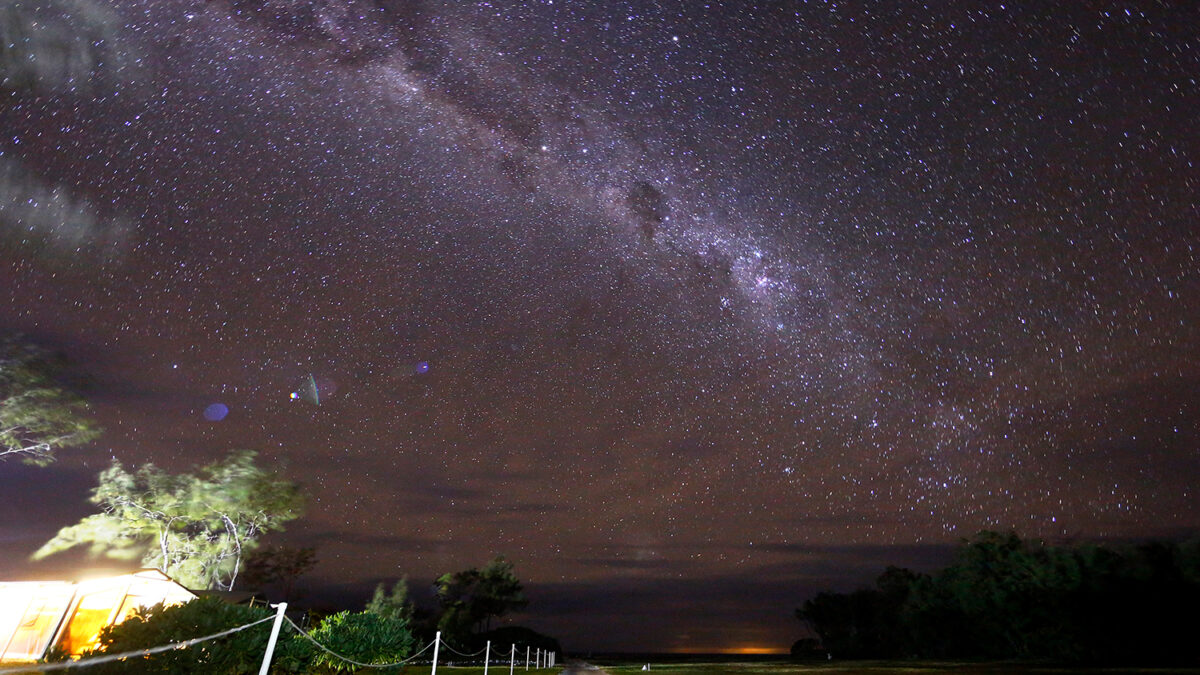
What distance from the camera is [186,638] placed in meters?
11.6

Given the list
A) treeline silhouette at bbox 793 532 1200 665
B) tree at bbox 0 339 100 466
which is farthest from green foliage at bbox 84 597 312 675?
treeline silhouette at bbox 793 532 1200 665

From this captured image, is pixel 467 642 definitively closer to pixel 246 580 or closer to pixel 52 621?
pixel 246 580

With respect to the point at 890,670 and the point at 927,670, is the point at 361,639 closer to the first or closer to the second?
the point at 890,670

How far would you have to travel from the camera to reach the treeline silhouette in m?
41.8

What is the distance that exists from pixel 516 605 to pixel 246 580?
30.4 m

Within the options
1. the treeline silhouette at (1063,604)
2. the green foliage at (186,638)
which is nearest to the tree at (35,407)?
the green foliage at (186,638)

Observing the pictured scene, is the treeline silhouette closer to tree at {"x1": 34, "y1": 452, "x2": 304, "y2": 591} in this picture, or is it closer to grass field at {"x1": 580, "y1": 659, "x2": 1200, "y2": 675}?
grass field at {"x1": 580, "y1": 659, "x2": 1200, "y2": 675}

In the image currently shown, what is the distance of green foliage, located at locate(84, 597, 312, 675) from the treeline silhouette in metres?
46.4

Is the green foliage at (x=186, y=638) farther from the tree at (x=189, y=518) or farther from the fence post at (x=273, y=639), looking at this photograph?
the tree at (x=189, y=518)

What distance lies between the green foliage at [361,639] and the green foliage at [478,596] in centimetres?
6038

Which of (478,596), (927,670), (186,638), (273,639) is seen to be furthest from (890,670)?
(478,596)

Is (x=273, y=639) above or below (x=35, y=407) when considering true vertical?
below

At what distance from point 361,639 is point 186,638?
6.83 metres

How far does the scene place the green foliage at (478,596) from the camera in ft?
248
